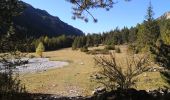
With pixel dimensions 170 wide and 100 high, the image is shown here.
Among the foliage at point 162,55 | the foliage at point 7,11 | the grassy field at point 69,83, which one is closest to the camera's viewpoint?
the foliage at point 7,11

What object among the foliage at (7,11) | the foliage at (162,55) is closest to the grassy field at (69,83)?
the foliage at (162,55)

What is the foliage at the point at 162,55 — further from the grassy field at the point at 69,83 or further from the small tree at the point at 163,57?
the grassy field at the point at 69,83

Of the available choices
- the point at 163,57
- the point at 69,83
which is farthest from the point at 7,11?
the point at 69,83

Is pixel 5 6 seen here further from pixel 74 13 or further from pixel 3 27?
pixel 74 13

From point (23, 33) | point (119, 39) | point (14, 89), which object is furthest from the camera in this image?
point (119, 39)

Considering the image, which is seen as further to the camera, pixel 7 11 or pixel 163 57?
pixel 163 57

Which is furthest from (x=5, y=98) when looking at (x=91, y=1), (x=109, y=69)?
(x=91, y=1)

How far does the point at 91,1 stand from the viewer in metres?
12.8

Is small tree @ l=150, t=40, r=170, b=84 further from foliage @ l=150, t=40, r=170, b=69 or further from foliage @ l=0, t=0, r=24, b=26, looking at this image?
foliage @ l=0, t=0, r=24, b=26

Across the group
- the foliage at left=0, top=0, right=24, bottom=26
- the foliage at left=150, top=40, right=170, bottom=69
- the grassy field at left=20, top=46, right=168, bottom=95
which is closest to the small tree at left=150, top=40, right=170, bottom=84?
the foliage at left=150, top=40, right=170, bottom=69

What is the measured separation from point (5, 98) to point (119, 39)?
142935mm

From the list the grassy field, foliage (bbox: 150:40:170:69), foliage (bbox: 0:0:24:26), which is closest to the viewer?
foliage (bbox: 0:0:24:26)

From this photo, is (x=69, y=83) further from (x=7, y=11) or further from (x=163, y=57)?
(x=7, y=11)

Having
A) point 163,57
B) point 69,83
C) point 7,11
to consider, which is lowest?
point 69,83
